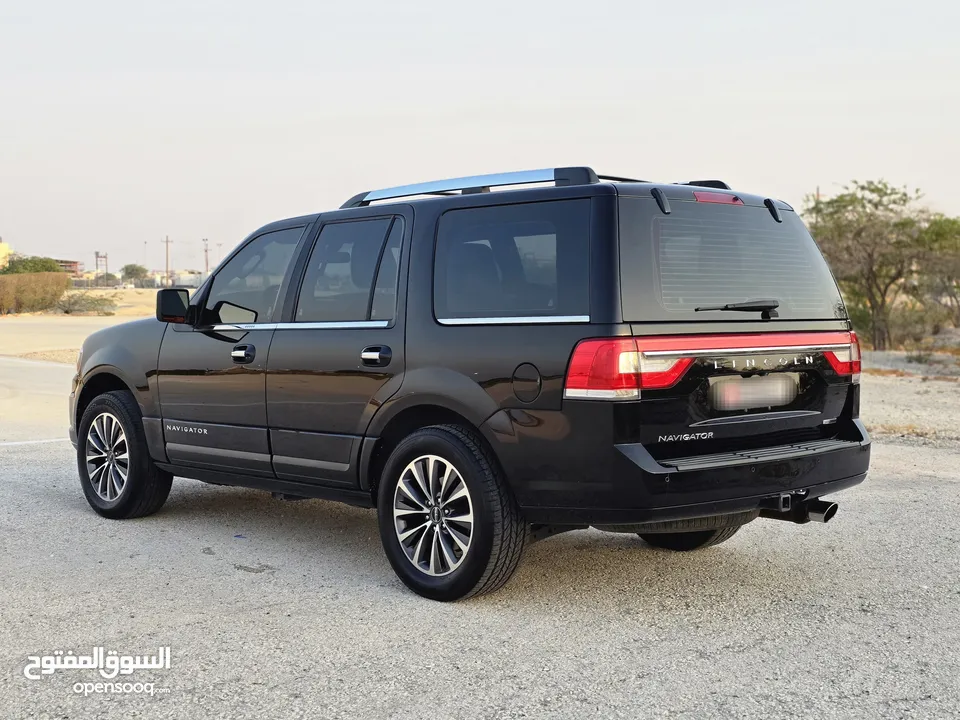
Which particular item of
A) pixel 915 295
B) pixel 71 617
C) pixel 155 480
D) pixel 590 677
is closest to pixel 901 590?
pixel 590 677

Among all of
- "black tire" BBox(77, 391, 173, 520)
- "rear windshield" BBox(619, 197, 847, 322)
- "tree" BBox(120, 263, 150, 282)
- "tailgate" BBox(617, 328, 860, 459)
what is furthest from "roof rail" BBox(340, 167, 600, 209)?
"tree" BBox(120, 263, 150, 282)

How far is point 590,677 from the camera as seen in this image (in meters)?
4.25

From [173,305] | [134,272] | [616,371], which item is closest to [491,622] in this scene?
[616,371]

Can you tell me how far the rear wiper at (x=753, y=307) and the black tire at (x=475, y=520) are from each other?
122 centimetres

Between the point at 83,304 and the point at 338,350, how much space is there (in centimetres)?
5972

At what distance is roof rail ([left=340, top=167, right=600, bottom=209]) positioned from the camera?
5195 mm

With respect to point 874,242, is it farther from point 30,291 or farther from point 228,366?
point 30,291

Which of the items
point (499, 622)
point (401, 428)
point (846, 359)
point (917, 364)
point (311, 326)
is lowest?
point (917, 364)

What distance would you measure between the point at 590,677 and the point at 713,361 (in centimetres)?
150

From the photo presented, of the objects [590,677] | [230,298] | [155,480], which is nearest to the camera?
[590,677]

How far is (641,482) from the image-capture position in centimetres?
469

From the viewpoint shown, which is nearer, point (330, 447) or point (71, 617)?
point (71, 617)

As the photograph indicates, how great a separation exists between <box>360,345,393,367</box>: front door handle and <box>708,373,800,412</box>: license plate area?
1.62 metres

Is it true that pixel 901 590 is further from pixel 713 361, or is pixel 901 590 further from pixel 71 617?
pixel 71 617
